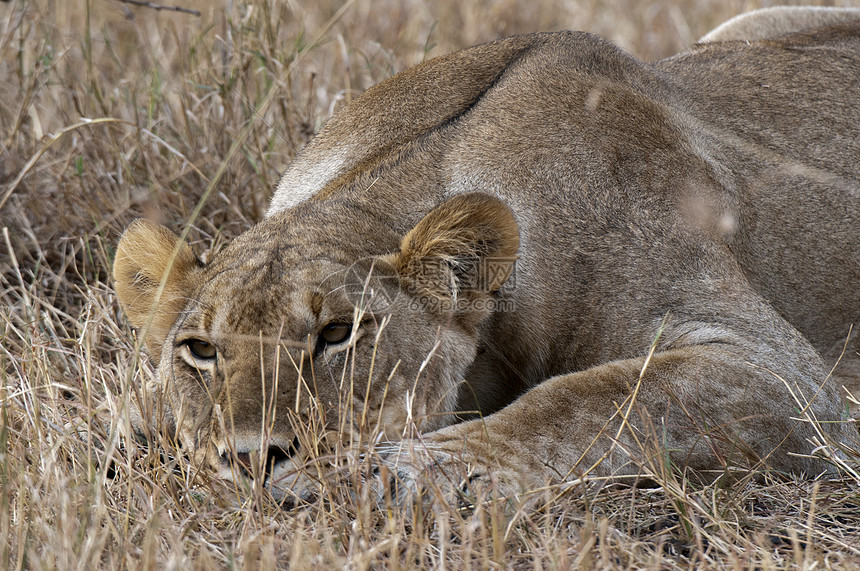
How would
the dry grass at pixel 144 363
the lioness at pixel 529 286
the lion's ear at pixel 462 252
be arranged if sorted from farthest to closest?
1. the lion's ear at pixel 462 252
2. the lioness at pixel 529 286
3. the dry grass at pixel 144 363

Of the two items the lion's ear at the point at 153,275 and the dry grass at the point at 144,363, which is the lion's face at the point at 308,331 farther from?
the dry grass at the point at 144,363

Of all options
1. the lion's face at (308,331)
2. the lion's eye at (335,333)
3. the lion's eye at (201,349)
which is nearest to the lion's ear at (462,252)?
the lion's face at (308,331)

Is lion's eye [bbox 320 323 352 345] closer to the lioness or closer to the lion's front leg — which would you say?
the lioness

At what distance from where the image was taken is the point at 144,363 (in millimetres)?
3199

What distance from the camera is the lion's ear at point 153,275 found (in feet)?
9.05

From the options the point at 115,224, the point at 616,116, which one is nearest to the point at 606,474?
the point at 616,116

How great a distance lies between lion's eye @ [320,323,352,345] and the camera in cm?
253

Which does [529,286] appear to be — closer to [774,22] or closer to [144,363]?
[144,363]

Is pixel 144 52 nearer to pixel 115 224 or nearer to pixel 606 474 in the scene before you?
pixel 115 224

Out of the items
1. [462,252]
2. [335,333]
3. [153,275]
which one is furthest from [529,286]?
[153,275]

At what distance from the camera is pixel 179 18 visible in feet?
24.4

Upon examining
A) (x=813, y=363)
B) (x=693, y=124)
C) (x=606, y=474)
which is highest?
(x=693, y=124)

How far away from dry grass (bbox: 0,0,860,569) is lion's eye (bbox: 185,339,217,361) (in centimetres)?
18

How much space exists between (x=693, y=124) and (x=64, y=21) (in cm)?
463
